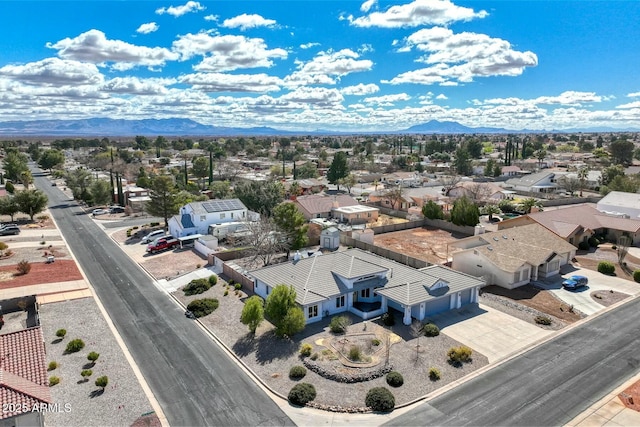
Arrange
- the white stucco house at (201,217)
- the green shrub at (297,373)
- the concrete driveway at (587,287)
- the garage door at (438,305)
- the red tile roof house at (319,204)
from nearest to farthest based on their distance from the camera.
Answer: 1. the green shrub at (297,373)
2. the garage door at (438,305)
3. the concrete driveway at (587,287)
4. the white stucco house at (201,217)
5. the red tile roof house at (319,204)

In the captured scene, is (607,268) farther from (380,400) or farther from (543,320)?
(380,400)

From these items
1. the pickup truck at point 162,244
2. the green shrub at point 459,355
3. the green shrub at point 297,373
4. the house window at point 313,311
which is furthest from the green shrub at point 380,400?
the pickup truck at point 162,244

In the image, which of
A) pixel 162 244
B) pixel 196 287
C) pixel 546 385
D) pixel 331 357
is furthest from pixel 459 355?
pixel 162 244

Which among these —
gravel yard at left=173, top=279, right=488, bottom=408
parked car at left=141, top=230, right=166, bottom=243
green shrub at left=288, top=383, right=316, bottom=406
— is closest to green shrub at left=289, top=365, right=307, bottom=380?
gravel yard at left=173, top=279, right=488, bottom=408

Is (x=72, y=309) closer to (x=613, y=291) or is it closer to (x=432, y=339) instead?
(x=432, y=339)

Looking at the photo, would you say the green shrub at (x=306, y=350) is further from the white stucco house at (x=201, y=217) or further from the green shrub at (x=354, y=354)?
the white stucco house at (x=201, y=217)

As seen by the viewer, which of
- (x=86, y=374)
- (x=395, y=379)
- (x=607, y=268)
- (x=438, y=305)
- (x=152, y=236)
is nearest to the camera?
(x=395, y=379)

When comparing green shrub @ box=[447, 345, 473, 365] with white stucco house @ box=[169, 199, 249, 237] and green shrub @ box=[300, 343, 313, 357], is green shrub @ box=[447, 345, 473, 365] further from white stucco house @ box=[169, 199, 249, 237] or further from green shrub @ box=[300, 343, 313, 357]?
white stucco house @ box=[169, 199, 249, 237]
